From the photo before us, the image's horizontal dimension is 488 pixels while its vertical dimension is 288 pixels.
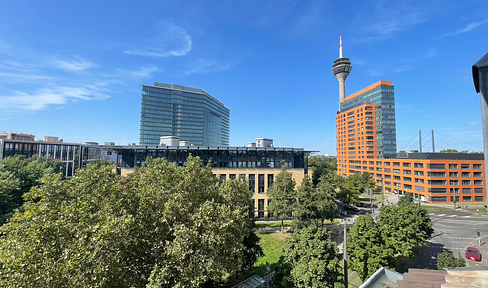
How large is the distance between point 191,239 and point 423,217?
2928cm

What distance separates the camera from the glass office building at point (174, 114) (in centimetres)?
15025

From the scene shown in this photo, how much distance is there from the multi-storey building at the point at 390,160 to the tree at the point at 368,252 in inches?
2557

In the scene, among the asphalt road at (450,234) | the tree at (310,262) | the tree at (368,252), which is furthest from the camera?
the asphalt road at (450,234)

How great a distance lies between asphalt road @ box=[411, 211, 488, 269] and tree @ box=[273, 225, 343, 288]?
1817 centimetres

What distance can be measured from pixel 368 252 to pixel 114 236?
2215 centimetres

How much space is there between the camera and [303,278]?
15352 mm

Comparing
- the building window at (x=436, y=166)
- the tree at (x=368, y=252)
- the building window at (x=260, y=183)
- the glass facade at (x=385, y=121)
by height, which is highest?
the glass facade at (x=385, y=121)

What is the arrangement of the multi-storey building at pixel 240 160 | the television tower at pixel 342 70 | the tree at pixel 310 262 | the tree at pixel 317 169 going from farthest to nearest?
the television tower at pixel 342 70, the tree at pixel 317 169, the multi-storey building at pixel 240 160, the tree at pixel 310 262

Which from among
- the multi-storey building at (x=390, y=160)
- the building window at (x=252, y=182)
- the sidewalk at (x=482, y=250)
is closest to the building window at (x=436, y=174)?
the multi-storey building at (x=390, y=160)

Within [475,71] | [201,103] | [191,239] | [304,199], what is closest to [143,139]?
[201,103]

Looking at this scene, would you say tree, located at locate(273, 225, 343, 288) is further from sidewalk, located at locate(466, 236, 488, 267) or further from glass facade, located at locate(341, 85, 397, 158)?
glass facade, located at locate(341, 85, 397, 158)

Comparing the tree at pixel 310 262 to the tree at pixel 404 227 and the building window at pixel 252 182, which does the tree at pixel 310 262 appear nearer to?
the tree at pixel 404 227

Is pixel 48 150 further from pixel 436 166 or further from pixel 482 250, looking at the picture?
pixel 436 166

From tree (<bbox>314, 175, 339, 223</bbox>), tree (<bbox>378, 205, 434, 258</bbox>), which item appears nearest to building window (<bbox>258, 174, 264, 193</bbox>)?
tree (<bbox>314, 175, 339, 223</bbox>)
